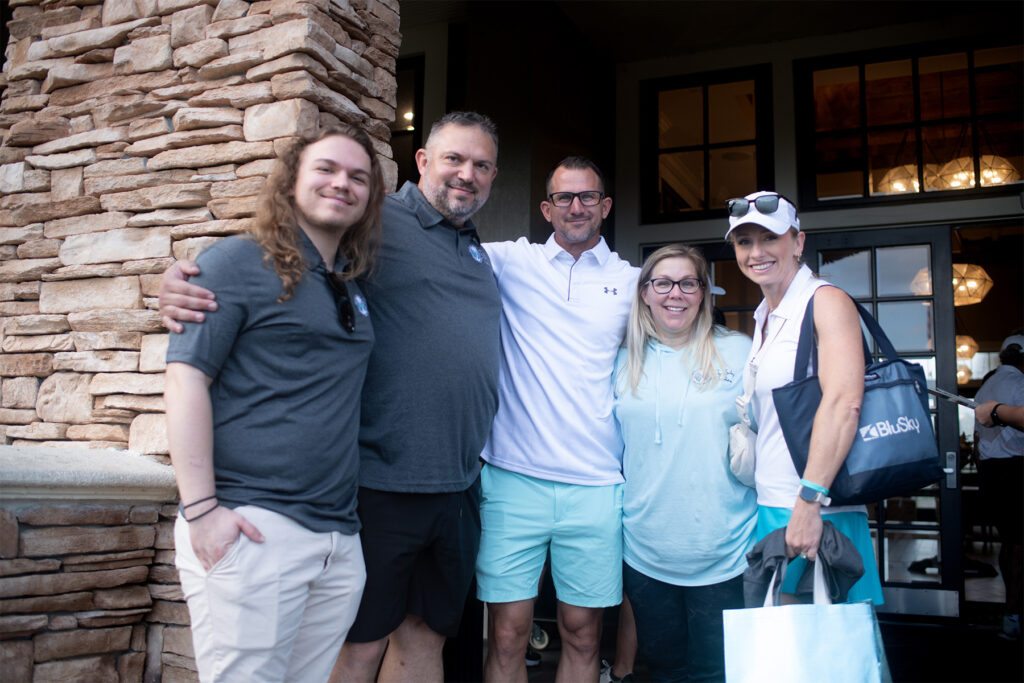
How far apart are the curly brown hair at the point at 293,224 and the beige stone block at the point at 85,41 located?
133 cm

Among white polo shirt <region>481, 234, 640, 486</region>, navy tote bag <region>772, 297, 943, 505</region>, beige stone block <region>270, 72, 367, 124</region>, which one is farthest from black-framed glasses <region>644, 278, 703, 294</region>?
beige stone block <region>270, 72, 367, 124</region>

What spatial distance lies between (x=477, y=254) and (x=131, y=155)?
1.32 m

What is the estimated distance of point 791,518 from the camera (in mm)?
1964

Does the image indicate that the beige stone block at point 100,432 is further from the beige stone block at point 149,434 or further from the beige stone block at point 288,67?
the beige stone block at point 288,67

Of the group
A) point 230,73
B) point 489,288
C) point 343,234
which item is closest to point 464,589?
point 489,288

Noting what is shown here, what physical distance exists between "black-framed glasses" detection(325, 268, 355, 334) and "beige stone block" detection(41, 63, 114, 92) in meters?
1.62

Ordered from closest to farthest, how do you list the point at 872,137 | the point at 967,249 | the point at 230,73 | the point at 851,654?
the point at 851,654 → the point at 230,73 → the point at 872,137 → the point at 967,249

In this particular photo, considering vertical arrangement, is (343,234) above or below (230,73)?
below

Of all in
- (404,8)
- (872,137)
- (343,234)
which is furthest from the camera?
(872,137)

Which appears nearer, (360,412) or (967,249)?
(360,412)

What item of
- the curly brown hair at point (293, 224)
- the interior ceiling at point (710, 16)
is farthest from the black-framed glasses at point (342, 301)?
the interior ceiling at point (710, 16)

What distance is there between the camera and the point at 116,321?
253 centimetres

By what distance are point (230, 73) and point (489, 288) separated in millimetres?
1180

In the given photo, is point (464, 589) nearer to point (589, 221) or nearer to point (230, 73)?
point (589, 221)
